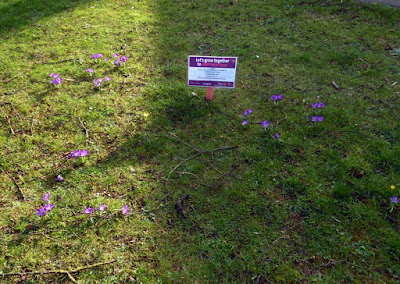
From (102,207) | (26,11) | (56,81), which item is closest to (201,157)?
(102,207)

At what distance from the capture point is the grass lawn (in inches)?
84.0

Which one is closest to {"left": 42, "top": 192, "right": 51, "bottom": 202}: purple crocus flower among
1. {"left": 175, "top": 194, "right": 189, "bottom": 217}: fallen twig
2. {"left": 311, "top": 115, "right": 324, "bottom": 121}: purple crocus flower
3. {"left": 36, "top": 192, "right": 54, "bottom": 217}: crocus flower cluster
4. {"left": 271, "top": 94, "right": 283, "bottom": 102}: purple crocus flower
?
{"left": 36, "top": 192, "right": 54, "bottom": 217}: crocus flower cluster

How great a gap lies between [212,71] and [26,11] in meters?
4.96

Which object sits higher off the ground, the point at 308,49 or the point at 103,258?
the point at 308,49

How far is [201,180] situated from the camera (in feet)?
8.82

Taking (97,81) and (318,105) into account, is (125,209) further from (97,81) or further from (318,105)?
(318,105)

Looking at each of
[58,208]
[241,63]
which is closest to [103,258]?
[58,208]

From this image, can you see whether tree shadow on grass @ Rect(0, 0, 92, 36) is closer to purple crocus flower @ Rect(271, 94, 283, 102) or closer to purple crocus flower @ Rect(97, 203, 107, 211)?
purple crocus flower @ Rect(97, 203, 107, 211)

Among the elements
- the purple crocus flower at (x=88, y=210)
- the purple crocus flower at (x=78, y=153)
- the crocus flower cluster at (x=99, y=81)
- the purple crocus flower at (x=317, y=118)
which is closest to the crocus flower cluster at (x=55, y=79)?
the crocus flower cluster at (x=99, y=81)

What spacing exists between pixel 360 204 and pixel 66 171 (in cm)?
277

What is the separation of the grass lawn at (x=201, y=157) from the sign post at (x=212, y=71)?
39 cm

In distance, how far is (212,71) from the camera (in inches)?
123

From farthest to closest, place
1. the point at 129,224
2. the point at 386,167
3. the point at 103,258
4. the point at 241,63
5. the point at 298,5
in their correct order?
the point at 298,5 < the point at 241,63 < the point at 386,167 < the point at 129,224 < the point at 103,258

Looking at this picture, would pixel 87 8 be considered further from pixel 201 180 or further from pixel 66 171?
pixel 201 180
